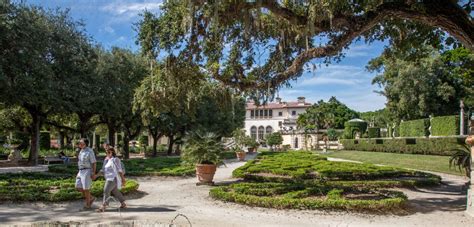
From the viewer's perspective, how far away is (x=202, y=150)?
12.2m

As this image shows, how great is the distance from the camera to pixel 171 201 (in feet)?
31.3

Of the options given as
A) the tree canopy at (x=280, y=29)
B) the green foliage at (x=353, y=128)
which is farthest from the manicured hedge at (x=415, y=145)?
the green foliage at (x=353, y=128)

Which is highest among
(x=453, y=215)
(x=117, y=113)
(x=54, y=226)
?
(x=117, y=113)

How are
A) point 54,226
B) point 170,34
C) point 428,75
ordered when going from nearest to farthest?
1. point 54,226
2. point 170,34
3. point 428,75

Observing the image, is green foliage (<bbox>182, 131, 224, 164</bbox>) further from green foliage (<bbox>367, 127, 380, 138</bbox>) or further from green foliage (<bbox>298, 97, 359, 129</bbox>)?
green foliage (<bbox>298, 97, 359, 129</bbox>)

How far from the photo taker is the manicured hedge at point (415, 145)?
77.0 ft

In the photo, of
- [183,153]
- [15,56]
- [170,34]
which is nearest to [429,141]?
[183,153]

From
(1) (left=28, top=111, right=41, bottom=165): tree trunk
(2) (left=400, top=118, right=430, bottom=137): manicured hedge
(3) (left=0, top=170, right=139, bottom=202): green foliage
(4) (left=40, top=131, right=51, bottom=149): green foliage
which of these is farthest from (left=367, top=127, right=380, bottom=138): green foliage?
(3) (left=0, top=170, right=139, bottom=202): green foliage

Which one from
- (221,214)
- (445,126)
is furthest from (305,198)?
(445,126)

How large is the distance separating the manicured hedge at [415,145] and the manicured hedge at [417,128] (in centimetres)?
279

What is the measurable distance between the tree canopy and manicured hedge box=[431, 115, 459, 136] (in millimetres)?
19810

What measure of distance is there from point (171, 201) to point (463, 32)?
721cm

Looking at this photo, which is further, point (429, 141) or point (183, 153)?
point (429, 141)

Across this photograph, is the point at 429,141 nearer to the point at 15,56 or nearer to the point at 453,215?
the point at 453,215
